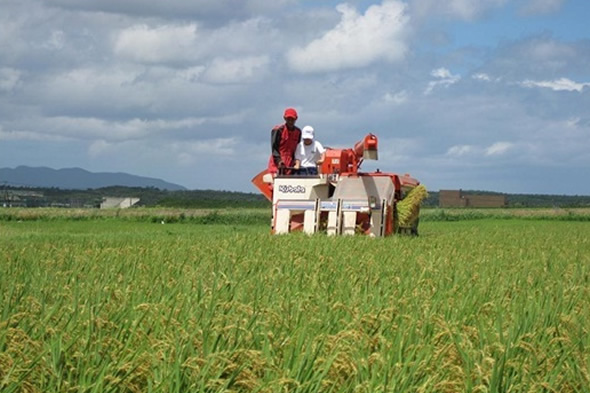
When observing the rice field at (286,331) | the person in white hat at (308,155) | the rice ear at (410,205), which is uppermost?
Result: the person in white hat at (308,155)

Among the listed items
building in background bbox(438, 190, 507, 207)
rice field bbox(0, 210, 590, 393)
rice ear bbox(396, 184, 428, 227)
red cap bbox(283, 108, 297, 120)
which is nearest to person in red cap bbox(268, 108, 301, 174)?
red cap bbox(283, 108, 297, 120)

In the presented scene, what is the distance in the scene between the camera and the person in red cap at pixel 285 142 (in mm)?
16406

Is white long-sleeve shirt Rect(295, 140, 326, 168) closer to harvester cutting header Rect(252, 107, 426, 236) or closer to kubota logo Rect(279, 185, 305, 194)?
harvester cutting header Rect(252, 107, 426, 236)

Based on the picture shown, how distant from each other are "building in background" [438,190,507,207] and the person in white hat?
44098 millimetres

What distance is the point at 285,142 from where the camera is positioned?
16.6 m

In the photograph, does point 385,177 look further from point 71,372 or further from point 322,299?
point 71,372

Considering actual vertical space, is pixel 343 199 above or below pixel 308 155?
below

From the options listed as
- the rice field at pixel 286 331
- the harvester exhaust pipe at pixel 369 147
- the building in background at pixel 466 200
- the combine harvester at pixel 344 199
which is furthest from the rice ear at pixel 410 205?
the building in background at pixel 466 200

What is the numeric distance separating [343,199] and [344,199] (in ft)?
0.06

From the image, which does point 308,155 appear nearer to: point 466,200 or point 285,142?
point 285,142

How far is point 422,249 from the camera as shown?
12.1m

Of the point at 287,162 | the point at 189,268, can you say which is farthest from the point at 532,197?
the point at 189,268

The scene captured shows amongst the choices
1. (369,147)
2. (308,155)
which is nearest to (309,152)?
(308,155)

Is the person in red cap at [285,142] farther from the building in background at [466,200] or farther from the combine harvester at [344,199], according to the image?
the building in background at [466,200]
